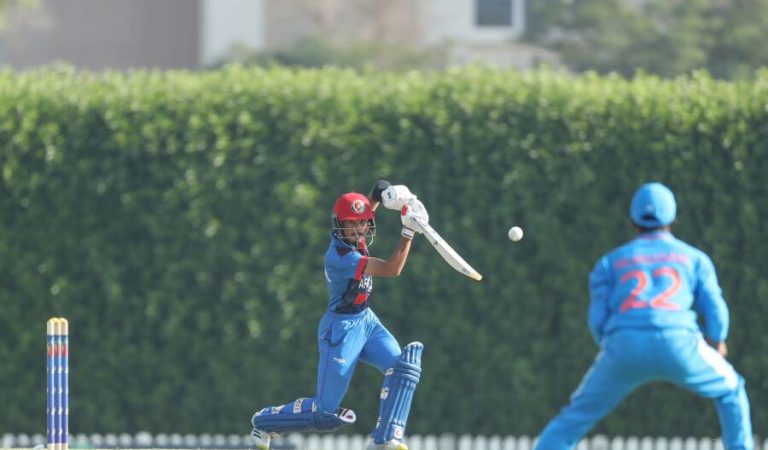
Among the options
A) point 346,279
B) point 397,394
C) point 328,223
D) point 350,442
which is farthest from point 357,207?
point 350,442

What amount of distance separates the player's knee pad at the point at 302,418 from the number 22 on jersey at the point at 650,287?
2022 mm

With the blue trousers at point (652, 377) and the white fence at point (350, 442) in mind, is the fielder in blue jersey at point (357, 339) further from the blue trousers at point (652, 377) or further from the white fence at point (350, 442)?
the white fence at point (350, 442)

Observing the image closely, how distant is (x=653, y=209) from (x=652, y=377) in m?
0.91

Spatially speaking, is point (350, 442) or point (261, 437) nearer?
point (261, 437)

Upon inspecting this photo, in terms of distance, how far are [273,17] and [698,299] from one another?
18.9 metres

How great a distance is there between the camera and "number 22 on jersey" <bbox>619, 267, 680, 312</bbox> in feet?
24.5

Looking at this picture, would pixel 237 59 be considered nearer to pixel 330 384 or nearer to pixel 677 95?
pixel 677 95

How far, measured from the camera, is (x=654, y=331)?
743cm

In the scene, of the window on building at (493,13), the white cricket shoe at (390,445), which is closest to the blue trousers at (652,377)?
the white cricket shoe at (390,445)

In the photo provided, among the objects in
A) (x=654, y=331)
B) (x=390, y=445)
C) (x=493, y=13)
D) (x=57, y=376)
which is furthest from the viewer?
(x=493, y=13)

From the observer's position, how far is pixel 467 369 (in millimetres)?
12641

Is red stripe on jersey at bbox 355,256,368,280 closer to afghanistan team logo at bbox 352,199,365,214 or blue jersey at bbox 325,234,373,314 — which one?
blue jersey at bbox 325,234,373,314

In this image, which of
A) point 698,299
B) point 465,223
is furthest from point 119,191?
point 698,299

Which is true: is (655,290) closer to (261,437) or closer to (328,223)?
(261,437)
